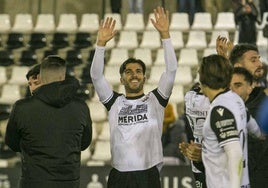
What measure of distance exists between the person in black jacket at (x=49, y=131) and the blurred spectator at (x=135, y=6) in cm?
790

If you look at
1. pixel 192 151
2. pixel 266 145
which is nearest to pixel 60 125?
pixel 192 151

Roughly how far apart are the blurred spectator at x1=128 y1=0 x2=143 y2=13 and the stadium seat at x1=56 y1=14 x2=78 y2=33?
3.15 ft

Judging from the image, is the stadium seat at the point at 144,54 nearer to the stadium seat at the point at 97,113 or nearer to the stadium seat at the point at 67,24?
the stadium seat at the point at 97,113

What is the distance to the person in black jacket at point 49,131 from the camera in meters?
5.50

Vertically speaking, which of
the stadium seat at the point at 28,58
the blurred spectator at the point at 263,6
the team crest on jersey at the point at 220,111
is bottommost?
the team crest on jersey at the point at 220,111

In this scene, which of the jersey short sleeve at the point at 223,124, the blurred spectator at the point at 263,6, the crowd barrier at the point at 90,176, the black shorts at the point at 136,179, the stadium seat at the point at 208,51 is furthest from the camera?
the blurred spectator at the point at 263,6

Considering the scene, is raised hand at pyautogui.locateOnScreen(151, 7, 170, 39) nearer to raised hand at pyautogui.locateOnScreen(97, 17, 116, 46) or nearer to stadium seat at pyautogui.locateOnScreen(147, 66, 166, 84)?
raised hand at pyautogui.locateOnScreen(97, 17, 116, 46)

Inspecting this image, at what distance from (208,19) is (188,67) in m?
1.43

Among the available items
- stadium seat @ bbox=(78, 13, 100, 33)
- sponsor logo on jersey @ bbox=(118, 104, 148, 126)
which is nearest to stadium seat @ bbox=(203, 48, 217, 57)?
stadium seat @ bbox=(78, 13, 100, 33)

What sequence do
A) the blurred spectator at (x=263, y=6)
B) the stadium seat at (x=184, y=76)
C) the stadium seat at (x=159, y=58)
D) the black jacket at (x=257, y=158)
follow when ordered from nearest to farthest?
the black jacket at (x=257, y=158) → the stadium seat at (x=184, y=76) → the stadium seat at (x=159, y=58) → the blurred spectator at (x=263, y=6)

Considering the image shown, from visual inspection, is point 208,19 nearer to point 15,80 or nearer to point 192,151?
point 15,80

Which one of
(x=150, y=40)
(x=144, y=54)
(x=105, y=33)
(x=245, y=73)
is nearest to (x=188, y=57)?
(x=144, y=54)

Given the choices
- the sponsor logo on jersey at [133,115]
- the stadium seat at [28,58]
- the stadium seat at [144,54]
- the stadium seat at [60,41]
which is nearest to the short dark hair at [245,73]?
the sponsor logo on jersey at [133,115]

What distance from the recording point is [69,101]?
223 inches
